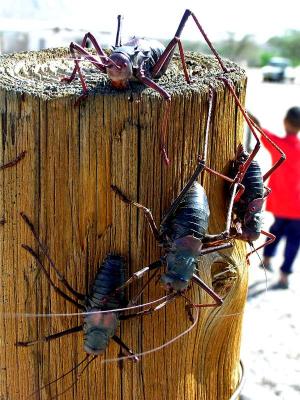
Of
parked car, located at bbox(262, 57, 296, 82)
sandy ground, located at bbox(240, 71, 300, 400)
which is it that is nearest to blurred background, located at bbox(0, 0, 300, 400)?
sandy ground, located at bbox(240, 71, 300, 400)

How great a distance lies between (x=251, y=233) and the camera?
2.57 meters

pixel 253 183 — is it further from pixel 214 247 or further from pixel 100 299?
pixel 100 299

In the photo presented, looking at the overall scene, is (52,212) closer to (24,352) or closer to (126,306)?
(126,306)

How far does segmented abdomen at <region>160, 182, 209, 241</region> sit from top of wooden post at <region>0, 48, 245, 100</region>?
363 mm

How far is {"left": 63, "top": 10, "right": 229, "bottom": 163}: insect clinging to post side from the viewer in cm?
226

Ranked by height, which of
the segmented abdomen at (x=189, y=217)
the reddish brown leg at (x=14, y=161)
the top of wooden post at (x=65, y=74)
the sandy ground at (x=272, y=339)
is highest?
the top of wooden post at (x=65, y=74)

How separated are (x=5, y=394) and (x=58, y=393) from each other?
0.27 m

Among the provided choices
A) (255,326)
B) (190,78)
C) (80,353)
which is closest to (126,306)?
(80,353)

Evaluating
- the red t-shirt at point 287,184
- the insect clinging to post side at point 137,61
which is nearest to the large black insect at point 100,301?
the insect clinging to post side at point 137,61

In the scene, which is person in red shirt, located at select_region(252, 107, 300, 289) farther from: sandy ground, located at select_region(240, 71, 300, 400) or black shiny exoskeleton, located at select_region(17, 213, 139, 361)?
black shiny exoskeleton, located at select_region(17, 213, 139, 361)

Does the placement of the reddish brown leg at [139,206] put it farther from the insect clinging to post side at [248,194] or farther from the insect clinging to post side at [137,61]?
the insect clinging to post side at [248,194]

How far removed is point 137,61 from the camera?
2.62 m

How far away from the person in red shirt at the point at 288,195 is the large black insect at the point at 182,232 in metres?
3.84

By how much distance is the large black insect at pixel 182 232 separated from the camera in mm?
2062
